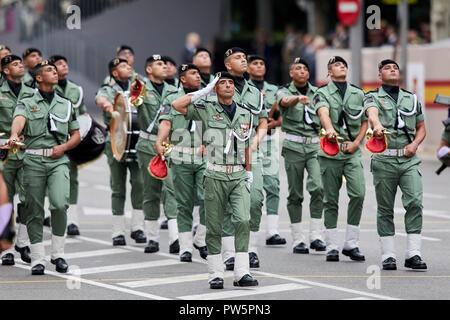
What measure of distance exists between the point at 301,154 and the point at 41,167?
3.38 meters

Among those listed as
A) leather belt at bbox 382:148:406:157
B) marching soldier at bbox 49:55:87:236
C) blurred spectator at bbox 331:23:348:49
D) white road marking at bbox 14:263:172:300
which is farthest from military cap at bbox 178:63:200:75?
blurred spectator at bbox 331:23:348:49

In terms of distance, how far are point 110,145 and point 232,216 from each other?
4.53m

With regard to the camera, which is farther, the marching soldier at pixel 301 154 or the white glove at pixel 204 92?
the marching soldier at pixel 301 154

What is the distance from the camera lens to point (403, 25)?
94.9ft

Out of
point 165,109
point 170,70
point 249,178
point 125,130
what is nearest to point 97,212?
point 125,130

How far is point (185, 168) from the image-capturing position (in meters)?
14.5

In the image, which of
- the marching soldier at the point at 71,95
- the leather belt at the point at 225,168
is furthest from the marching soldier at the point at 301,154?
the marching soldier at the point at 71,95

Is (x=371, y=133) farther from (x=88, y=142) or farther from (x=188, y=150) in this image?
(x=88, y=142)

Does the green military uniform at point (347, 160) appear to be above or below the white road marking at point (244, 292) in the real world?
above

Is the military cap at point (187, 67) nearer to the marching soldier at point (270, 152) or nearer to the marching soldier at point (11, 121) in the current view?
the marching soldier at point (270, 152)

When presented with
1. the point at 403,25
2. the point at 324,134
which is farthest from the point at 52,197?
the point at 403,25

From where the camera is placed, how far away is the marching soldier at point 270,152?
15.9 metres

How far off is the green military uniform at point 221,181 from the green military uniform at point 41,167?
5.88ft
